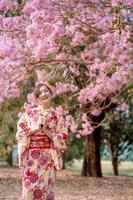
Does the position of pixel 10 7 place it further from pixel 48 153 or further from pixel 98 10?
pixel 48 153

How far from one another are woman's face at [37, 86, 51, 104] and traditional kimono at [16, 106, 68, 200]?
0.32 feet

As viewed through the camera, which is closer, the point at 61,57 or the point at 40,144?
the point at 40,144

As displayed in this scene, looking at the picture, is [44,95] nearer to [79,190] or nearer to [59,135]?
[59,135]

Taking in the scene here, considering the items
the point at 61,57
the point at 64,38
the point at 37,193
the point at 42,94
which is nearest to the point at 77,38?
the point at 64,38

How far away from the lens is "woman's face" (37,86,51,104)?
22.4 ft

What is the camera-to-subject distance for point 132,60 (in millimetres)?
11023

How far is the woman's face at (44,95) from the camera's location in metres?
6.82

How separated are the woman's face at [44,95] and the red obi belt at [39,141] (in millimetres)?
363

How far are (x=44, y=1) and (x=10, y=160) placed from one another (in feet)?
60.8

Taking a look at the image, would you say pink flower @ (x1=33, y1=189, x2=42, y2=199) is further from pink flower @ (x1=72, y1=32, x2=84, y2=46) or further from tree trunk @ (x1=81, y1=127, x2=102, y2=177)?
tree trunk @ (x1=81, y1=127, x2=102, y2=177)

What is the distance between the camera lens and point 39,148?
22.5ft

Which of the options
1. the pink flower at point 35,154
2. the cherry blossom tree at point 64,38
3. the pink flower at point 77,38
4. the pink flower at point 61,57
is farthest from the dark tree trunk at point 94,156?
the pink flower at point 35,154

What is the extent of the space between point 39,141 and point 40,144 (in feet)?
0.11

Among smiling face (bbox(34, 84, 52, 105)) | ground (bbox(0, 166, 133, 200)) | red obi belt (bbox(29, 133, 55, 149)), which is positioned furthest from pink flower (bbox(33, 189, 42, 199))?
ground (bbox(0, 166, 133, 200))
